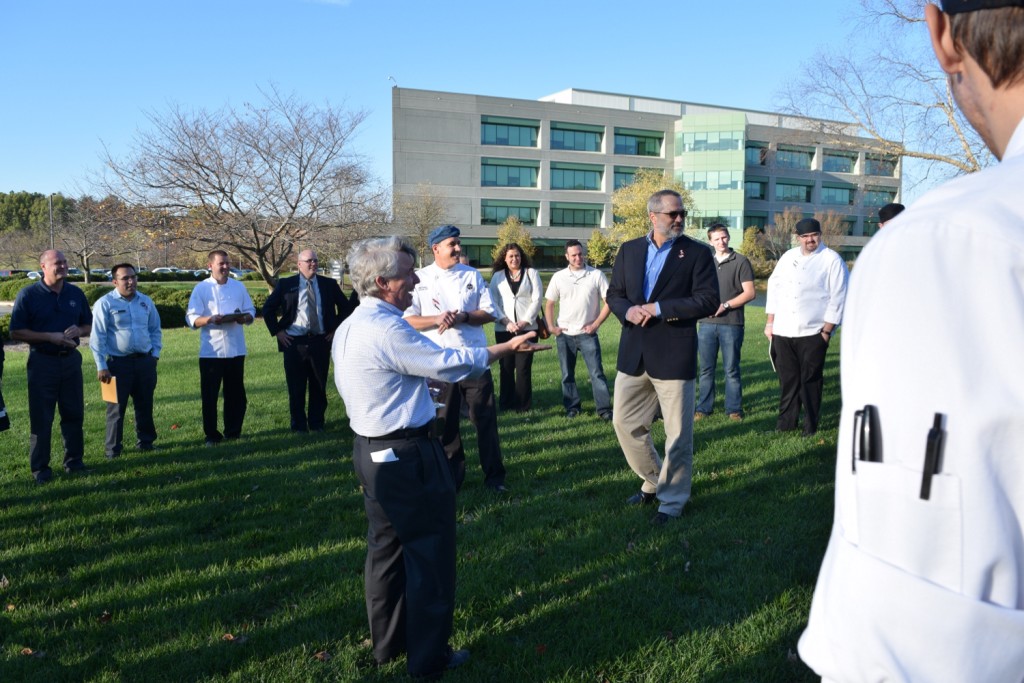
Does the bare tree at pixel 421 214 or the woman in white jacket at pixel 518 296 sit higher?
the bare tree at pixel 421 214

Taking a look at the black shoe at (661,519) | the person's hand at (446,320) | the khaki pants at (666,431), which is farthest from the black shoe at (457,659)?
the person's hand at (446,320)

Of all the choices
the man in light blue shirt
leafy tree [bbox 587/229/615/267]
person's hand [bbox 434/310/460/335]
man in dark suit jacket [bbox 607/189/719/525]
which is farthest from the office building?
man in dark suit jacket [bbox 607/189/719/525]

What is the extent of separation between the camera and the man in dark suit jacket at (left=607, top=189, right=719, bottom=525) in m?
5.75

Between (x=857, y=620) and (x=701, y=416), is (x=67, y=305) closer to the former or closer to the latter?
(x=701, y=416)

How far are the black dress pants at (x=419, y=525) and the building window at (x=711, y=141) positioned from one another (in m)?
79.9

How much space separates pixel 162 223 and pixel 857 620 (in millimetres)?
28434

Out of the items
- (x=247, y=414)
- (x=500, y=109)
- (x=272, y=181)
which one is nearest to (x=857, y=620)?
(x=247, y=414)

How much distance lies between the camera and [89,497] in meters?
6.66

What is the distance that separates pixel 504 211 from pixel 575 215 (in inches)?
Result: 323

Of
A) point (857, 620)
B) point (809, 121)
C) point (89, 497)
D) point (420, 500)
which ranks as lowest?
point (89, 497)

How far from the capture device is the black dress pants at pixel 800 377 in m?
8.43

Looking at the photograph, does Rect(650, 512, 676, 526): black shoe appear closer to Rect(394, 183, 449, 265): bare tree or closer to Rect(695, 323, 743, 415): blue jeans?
Rect(695, 323, 743, 415): blue jeans

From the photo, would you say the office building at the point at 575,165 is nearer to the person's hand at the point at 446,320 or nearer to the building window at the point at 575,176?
the building window at the point at 575,176

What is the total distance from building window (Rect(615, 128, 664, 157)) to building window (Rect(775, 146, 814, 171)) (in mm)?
13002
